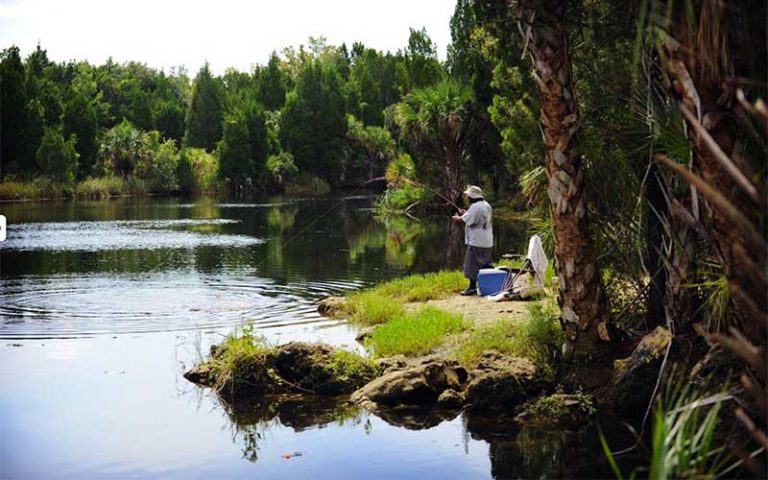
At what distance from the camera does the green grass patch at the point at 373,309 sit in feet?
48.6

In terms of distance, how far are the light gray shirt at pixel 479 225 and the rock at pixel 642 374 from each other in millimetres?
6859

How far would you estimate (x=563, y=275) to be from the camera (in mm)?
10188

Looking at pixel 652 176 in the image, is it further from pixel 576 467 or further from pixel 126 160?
pixel 126 160

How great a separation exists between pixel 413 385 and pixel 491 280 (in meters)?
5.80

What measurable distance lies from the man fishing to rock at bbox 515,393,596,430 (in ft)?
21.1

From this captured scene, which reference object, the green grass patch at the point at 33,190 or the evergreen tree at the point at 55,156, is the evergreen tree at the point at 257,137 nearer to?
the evergreen tree at the point at 55,156

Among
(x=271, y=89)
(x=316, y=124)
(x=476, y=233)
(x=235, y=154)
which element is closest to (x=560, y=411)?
(x=476, y=233)

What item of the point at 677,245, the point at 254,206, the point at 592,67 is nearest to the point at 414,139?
the point at 254,206

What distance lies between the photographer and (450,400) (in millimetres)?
10062

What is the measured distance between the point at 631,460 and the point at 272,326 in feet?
24.8

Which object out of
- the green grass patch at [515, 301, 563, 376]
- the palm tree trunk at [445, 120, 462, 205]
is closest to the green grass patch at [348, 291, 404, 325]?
the green grass patch at [515, 301, 563, 376]

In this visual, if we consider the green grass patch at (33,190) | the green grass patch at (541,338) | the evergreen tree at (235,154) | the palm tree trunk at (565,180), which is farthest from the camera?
the evergreen tree at (235,154)

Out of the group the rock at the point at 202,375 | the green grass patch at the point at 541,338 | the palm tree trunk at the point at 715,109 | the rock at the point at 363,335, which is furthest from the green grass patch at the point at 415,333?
the palm tree trunk at the point at 715,109

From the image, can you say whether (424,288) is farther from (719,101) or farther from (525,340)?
(719,101)
